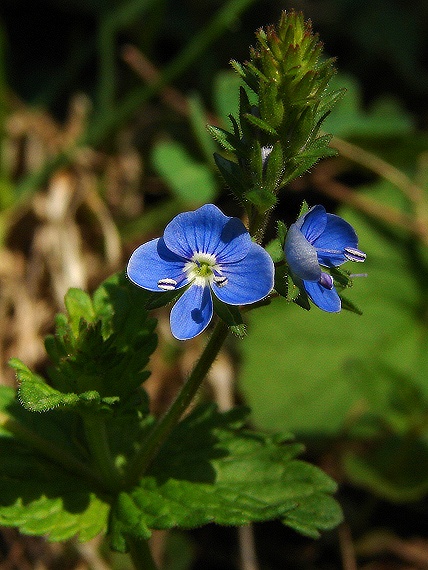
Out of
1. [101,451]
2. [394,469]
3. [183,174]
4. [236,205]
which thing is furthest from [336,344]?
[101,451]

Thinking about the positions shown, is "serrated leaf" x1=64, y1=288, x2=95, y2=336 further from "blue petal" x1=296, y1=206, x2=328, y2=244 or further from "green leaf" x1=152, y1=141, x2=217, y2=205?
"green leaf" x1=152, y1=141, x2=217, y2=205

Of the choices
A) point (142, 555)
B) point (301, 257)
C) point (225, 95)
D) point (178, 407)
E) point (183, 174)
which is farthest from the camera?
point (225, 95)

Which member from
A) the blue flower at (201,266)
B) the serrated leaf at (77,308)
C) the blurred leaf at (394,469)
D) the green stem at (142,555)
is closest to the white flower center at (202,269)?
the blue flower at (201,266)

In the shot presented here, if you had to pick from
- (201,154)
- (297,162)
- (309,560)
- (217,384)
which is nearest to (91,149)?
(201,154)

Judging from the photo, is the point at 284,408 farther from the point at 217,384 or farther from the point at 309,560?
the point at 309,560

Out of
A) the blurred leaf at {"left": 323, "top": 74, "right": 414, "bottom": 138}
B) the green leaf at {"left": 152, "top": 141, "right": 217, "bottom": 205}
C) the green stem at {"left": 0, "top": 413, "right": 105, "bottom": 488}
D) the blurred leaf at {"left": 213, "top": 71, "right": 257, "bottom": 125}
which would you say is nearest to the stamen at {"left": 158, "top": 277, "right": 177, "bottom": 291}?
the green stem at {"left": 0, "top": 413, "right": 105, "bottom": 488}

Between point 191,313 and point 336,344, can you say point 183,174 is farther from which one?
point 191,313
